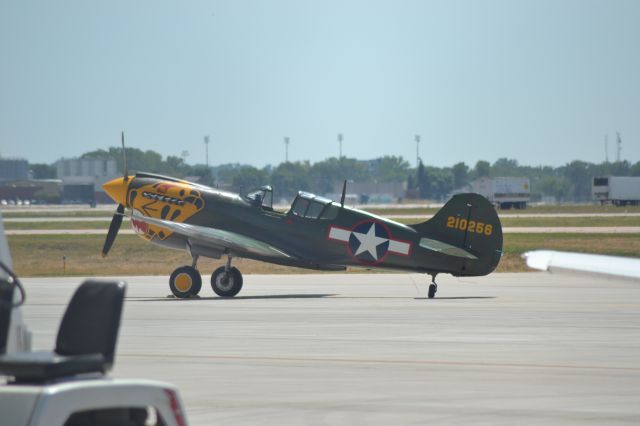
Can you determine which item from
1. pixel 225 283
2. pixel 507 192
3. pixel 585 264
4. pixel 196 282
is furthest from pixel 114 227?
pixel 507 192

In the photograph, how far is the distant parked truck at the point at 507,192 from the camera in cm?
11762

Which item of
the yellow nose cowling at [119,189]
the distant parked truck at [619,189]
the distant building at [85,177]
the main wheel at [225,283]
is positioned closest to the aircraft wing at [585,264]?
the main wheel at [225,283]

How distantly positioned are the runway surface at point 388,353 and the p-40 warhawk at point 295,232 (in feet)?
2.53

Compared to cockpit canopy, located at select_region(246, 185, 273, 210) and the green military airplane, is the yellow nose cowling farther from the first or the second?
cockpit canopy, located at select_region(246, 185, 273, 210)

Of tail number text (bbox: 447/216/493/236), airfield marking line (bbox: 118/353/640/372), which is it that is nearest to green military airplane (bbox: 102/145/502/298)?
tail number text (bbox: 447/216/493/236)

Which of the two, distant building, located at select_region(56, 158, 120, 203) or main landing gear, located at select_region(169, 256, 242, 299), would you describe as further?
distant building, located at select_region(56, 158, 120, 203)

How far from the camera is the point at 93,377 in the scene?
5.61m

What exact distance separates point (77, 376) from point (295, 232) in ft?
58.5

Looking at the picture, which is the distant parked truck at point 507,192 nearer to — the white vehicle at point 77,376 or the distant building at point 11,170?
the distant building at point 11,170

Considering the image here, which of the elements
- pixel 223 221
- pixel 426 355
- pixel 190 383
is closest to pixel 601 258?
pixel 190 383

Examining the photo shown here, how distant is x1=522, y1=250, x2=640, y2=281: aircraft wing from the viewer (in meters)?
5.94

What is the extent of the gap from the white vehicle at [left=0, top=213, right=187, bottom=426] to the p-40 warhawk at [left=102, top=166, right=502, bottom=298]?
16.5 meters

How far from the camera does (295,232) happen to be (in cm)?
2339

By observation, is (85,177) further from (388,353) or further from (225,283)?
(388,353)
